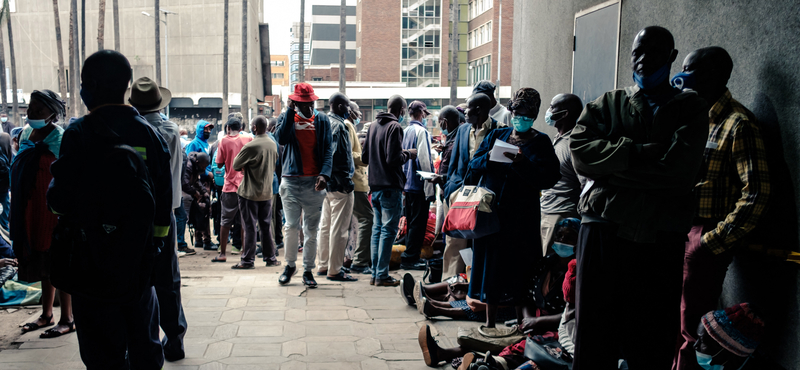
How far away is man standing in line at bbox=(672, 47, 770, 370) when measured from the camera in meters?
3.21

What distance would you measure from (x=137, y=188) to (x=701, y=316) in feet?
11.0

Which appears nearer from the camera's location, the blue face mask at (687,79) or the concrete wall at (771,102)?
the concrete wall at (771,102)

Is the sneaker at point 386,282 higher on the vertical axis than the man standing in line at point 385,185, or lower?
lower

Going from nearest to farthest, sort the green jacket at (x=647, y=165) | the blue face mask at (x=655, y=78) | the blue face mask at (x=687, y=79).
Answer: the green jacket at (x=647, y=165)
the blue face mask at (x=655, y=78)
the blue face mask at (x=687, y=79)

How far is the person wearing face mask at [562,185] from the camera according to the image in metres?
4.62

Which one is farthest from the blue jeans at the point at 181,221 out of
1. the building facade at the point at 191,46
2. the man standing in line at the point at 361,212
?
the building facade at the point at 191,46

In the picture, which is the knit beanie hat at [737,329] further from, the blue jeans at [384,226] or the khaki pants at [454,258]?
the blue jeans at [384,226]

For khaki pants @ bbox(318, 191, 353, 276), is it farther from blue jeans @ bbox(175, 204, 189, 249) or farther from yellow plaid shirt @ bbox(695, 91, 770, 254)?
yellow plaid shirt @ bbox(695, 91, 770, 254)

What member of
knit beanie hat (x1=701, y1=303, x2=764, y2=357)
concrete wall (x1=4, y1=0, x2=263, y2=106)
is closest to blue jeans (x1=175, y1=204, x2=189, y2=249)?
knit beanie hat (x1=701, y1=303, x2=764, y2=357)

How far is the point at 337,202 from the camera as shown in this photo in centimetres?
663

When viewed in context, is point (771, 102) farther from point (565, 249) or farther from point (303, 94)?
point (303, 94)

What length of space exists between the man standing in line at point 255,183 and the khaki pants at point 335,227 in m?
1.14

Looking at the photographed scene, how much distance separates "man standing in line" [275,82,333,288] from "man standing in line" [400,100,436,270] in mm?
1727

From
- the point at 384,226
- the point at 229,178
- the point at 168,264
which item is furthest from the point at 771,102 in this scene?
the point at 229,178
